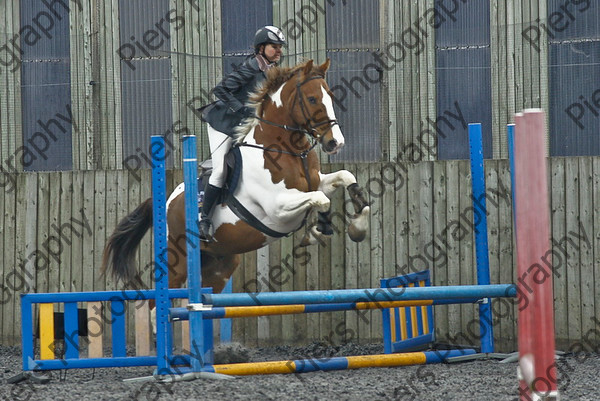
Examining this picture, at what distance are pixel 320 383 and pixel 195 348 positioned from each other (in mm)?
698

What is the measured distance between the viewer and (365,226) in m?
5.60

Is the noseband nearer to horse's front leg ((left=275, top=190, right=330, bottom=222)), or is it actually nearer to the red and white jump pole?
horse's front leg ((left=275, top=190, right=330, bottom=222))

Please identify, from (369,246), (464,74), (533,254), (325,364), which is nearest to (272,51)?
(325,364)

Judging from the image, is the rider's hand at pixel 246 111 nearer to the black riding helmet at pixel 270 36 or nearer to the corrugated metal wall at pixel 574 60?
the black riding helmet at pixel 270 36

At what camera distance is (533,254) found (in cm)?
Result: 284

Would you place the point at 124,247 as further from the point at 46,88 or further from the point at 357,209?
the point at 46,88

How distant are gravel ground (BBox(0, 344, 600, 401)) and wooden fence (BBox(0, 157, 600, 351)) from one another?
3.42 feet

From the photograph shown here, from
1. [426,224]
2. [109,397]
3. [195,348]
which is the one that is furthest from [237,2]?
[109,397]

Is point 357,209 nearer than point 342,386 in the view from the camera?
No

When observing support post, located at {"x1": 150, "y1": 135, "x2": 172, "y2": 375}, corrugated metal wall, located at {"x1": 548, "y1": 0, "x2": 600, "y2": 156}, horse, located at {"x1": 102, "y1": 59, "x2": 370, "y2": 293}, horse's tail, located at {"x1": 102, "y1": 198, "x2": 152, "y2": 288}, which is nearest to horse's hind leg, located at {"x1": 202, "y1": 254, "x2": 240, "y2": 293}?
horse, located at {"x1": 102, "y1": 59, "x2": 370, "y2": 293}

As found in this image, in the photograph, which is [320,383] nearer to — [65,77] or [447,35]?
[447,35]

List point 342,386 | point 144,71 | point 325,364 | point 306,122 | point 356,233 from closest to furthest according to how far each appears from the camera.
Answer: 1. point 342,386
2. point 325,364
3. point 356,233
4. point 306,122
5. point 144,71

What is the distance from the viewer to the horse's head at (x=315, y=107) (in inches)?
216

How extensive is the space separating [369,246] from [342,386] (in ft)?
8.58
